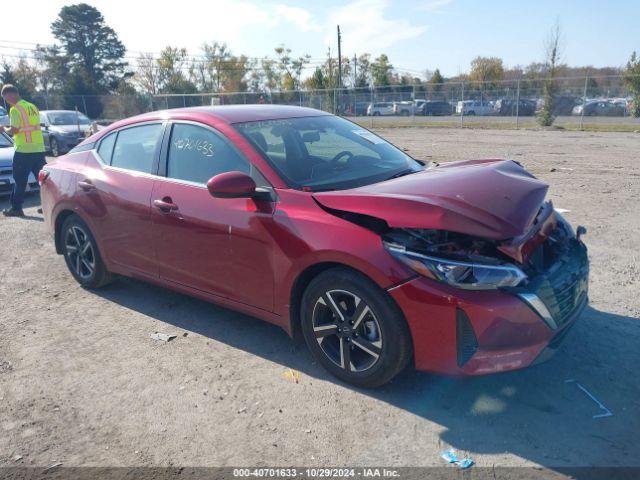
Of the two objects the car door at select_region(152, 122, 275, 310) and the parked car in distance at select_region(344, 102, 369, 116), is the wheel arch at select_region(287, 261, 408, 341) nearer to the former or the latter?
the car door at select_region(152, 122, 275, 310)

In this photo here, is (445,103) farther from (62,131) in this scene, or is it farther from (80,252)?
(80,252)

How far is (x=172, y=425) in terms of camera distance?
3184mm

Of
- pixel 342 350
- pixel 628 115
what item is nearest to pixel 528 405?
pixel 342 350

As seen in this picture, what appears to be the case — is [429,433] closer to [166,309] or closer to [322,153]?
[322,153]

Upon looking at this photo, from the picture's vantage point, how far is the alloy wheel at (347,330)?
10.6 feet

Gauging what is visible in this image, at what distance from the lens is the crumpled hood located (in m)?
3.05

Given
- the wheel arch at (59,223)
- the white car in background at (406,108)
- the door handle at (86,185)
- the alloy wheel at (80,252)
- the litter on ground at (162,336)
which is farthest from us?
the white car in background at (406,108)

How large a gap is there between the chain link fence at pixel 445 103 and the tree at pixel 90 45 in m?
22.1

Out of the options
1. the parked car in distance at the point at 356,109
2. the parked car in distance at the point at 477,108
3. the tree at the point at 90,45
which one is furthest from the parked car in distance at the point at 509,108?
the tree at the point at 90,45

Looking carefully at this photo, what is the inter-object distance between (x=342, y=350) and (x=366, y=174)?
136cm

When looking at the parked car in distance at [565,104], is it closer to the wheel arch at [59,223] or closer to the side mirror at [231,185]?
the wheel arch at [59,223]

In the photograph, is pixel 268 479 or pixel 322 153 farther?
pixel 322 153

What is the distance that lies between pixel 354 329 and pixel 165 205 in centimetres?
187

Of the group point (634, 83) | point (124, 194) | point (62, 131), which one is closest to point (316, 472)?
point (124, 194)
